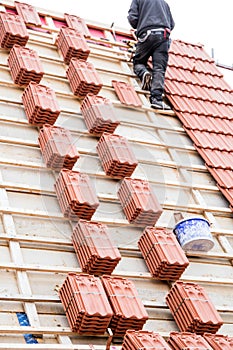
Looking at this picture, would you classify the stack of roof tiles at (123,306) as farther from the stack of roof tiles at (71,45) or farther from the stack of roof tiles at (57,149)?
the stack of roof tiles at (71,45)

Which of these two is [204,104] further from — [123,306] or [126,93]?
[123,306]

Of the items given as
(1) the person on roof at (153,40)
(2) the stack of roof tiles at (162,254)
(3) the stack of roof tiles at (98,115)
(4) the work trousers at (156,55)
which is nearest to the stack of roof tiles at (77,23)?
(1) the person on roof at (153,40)

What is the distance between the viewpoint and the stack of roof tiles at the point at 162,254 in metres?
5.46

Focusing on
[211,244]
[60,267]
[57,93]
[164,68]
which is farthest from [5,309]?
[164,68]

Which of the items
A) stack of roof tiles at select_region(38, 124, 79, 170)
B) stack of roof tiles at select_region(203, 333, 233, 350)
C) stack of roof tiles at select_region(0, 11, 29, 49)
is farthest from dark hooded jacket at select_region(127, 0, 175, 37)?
stack of roof tiles at select_region(203, 333, 233, 350)

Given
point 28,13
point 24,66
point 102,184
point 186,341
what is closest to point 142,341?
point 186,341

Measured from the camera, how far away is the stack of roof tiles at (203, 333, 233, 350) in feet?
15.6

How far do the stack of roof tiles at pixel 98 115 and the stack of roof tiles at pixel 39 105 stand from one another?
0.41m

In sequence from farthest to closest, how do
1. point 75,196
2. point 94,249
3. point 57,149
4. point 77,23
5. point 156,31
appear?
point 77,23 < point 156,31 < point 57,149 < point 75,196 < point 94,249

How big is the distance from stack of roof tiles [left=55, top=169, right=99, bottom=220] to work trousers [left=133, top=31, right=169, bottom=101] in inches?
94.7

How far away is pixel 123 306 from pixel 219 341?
2.40 feet

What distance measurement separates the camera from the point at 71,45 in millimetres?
7914

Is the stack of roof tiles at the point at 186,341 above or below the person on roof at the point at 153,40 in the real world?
below

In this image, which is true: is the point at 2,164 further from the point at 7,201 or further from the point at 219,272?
the point at 219,272
